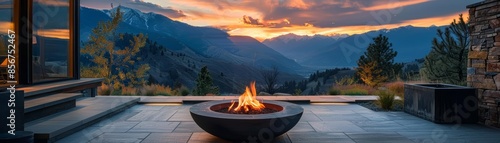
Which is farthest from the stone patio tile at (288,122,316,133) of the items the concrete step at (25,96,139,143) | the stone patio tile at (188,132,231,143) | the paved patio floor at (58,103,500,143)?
the concrete step at (25,96,139,143)

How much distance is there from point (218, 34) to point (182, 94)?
65.6ft

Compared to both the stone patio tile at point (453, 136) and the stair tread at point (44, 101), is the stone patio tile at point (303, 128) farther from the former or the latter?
the stair tread at point (44, 101)

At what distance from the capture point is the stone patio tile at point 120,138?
14.5 feet

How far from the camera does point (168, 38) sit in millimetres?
39781

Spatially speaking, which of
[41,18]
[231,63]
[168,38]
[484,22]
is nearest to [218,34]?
[231,63]

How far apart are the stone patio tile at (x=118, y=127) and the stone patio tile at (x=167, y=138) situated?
0.60 metres

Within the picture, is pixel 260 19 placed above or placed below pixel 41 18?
above

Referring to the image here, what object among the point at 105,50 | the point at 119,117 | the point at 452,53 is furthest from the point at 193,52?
the point at 119,117

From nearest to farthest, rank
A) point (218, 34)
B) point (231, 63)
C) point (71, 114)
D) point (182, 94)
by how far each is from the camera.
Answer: point (71, 114) < point (182, 94) < point (218, 34) < point (231, 63)

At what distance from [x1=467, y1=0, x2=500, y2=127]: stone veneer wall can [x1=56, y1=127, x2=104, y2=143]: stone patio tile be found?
5.73 metres

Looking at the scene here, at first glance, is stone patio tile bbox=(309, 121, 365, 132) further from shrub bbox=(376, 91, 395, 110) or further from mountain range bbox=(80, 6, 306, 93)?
mountain range bbox=(80, 6, 306, 93)

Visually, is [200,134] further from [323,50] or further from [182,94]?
Answer: [323,50]

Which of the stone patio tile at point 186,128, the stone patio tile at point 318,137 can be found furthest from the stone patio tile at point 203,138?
the stone patio tile at point 318,137

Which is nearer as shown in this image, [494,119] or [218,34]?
[494,119]
